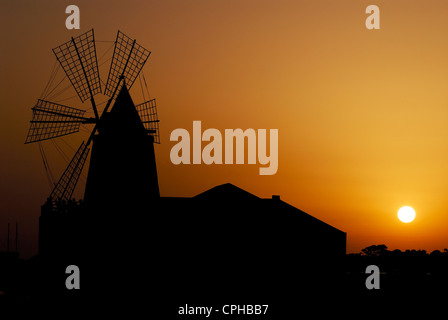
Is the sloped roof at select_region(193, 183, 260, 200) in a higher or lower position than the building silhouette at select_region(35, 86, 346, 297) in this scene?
higher

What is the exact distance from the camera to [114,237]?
30828 mm

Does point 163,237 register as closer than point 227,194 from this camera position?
Yes

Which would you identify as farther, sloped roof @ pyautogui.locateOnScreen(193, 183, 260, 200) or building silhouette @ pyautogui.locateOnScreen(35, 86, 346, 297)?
sloped roof @ pyautogui.locateOnScreen(193, 183, 260, 200)

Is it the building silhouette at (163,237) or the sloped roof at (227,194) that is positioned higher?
the sloped roof at (227,194)

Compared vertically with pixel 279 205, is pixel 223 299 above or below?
below

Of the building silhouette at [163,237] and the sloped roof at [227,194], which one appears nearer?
the building silhouette at [163,237]

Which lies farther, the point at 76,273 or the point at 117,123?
the point at 117,123

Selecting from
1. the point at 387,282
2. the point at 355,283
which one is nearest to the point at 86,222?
the point at 355,283

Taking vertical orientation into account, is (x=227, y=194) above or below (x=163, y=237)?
above
